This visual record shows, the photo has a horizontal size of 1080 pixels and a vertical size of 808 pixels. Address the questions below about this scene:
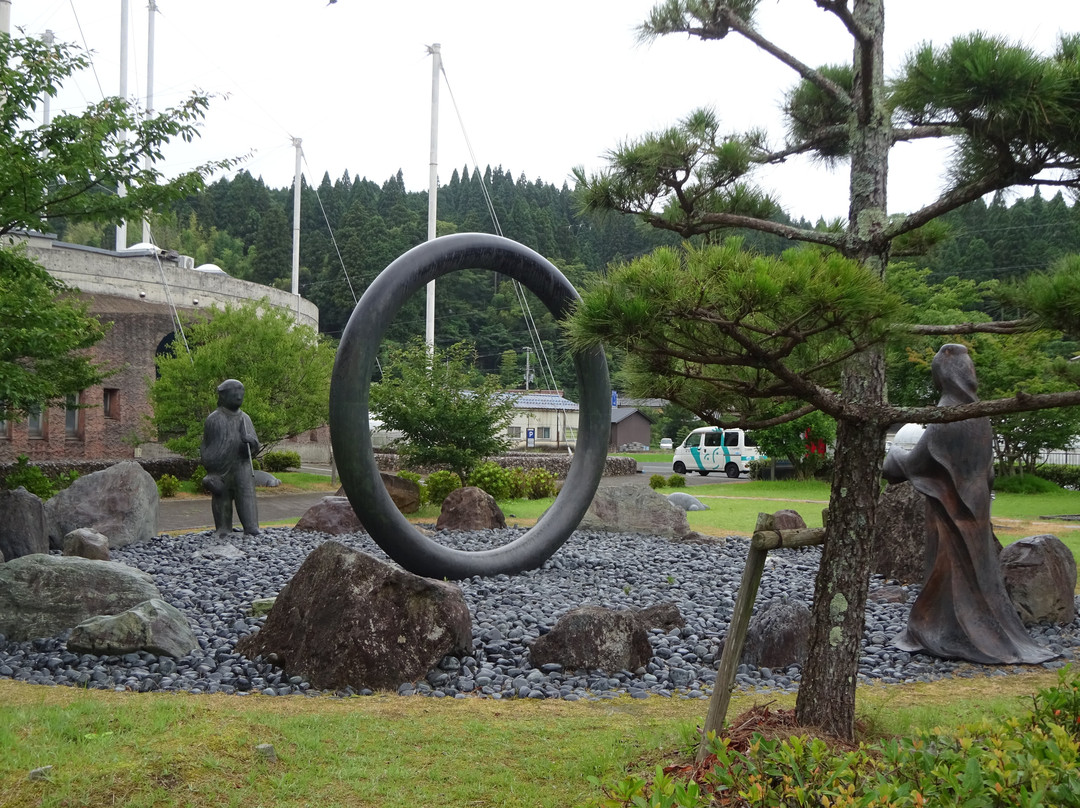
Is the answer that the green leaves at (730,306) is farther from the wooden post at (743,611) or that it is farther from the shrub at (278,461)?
the shrub at (278,461)

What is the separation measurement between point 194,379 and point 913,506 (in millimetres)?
16885

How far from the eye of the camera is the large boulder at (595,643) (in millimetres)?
6148

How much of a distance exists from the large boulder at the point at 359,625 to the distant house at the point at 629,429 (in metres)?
47.4

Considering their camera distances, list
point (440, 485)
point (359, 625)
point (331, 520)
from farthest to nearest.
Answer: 1. point (440, 485)
2. point (331, 520)
3. point (359, 625)

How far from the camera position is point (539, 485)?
65.1 feet

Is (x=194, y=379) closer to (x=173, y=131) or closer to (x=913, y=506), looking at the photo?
(x=173, y=131)

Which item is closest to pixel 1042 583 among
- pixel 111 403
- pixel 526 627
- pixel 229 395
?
pixel 526 627

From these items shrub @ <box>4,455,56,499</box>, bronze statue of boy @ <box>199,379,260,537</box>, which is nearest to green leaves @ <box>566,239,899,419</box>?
bronze statue of boy @ <box>199,379,260,537</box>

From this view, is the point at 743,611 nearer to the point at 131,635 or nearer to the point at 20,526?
the point at 131,635

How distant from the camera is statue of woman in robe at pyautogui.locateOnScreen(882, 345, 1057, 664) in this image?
6.61m

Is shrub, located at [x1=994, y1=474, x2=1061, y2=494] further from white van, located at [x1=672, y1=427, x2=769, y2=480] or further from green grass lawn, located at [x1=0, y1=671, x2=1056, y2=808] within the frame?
green grass lawn, located at [x1=0, y1=671, x2=1056, y2=808]

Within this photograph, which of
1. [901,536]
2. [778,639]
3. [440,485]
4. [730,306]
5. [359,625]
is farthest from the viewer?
[440,485]

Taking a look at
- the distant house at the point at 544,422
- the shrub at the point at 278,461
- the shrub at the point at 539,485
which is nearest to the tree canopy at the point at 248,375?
the shrub at the point at 278,461

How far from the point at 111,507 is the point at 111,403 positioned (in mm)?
16383
